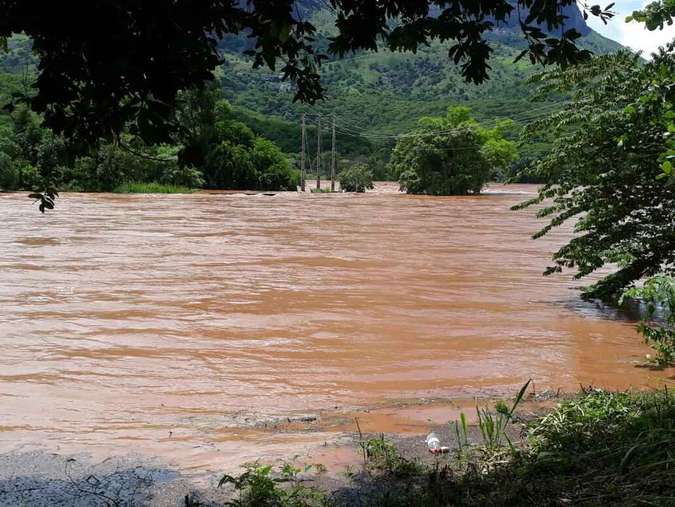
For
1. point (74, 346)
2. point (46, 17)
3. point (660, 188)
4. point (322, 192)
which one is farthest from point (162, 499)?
point (322, 192)

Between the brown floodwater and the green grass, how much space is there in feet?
100

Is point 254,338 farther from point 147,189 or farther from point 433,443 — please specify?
point 147,189

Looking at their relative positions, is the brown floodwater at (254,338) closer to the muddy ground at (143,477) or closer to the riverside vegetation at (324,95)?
the muddy ground at (143,477)

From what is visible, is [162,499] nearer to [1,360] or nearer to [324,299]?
[1,360]

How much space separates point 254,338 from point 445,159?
158ft

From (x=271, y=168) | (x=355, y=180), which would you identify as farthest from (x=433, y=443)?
(x=271, y=168)

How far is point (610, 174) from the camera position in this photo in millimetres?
8898

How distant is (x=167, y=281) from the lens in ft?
41.5

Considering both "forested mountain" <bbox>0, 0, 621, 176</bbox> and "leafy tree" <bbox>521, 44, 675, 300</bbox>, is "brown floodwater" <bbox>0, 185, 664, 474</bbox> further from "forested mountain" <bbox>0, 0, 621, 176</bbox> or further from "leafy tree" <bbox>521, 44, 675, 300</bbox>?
"forested mountain" <bbox>0, 0, 621, 176</bbox>

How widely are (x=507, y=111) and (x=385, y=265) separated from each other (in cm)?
8130

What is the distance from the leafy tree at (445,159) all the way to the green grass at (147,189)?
55.7ft

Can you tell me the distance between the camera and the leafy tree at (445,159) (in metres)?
54.8

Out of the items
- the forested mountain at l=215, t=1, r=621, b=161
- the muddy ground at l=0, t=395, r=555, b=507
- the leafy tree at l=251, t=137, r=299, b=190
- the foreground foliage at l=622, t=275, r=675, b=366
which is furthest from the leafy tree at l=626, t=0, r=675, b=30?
the forested mountain at l=215, t=1, r=621, b=161

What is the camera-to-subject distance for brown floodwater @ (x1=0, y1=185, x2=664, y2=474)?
230 inches
